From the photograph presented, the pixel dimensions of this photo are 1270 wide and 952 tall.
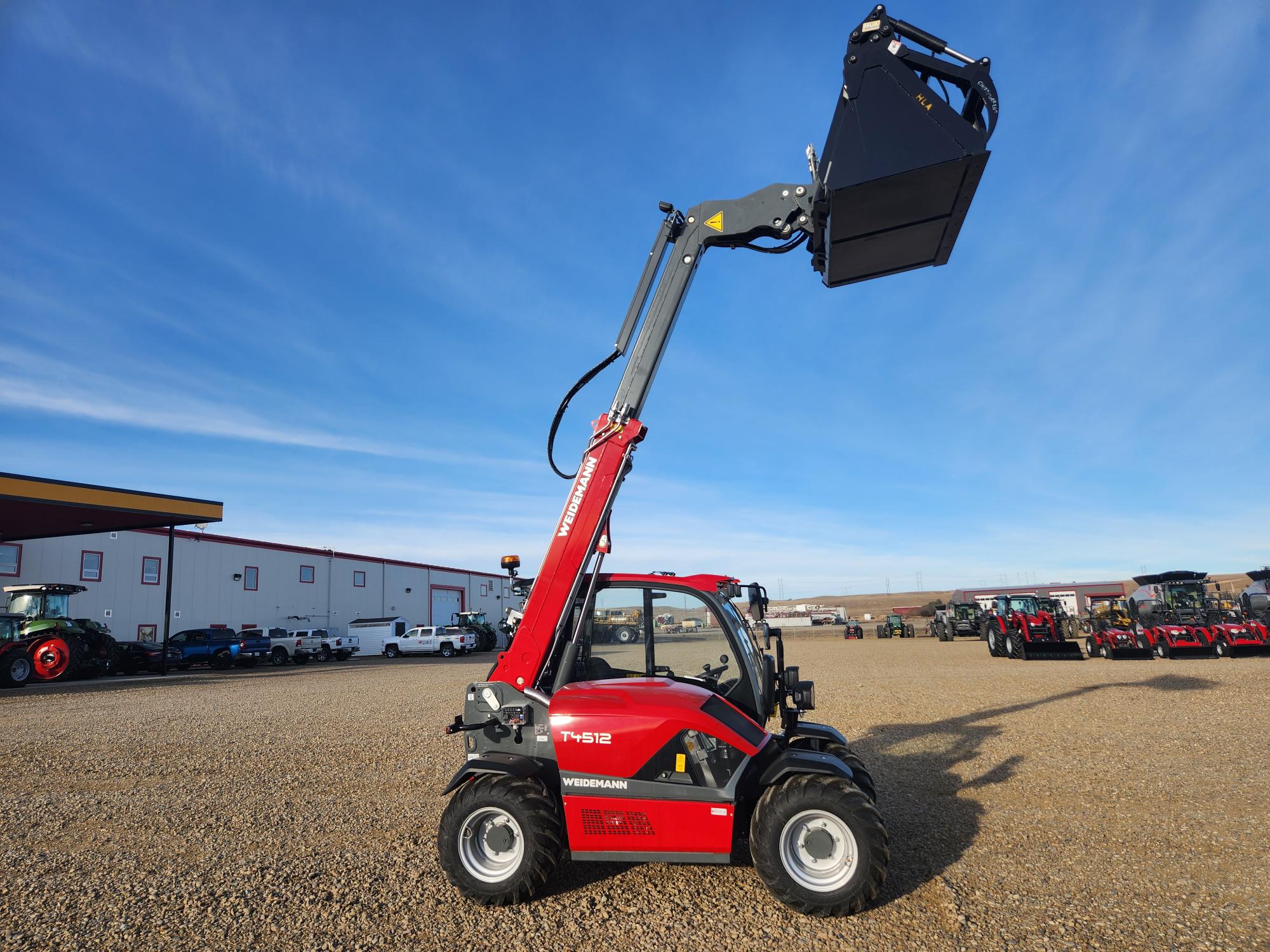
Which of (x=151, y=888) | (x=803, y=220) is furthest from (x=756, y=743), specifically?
(x=151, y=888)

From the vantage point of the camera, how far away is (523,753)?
489 centimetres

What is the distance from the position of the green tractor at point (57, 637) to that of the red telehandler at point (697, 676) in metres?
21.3

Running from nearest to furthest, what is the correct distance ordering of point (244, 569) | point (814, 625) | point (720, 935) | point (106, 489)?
point (720, 935) < point (106, 489) < point (244, 569) < point (814, 625)

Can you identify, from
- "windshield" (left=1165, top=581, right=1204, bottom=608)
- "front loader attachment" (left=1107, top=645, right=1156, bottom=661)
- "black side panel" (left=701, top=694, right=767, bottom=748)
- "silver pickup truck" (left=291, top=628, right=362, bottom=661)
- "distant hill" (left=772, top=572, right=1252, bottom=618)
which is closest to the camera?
"black side panel" (left=701, top=694, right=767, bottom=748)

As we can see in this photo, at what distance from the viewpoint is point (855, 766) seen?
5.49m

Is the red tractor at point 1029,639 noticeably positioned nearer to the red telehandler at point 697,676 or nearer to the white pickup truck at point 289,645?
the red telehandler at point 697,676

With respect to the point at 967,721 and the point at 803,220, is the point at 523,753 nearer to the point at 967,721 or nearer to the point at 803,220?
the point at 803,220

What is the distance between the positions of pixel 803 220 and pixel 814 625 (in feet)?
230

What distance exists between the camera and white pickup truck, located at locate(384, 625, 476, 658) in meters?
35.8

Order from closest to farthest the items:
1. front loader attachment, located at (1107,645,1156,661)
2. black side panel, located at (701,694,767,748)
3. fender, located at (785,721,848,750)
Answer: black side panel, located at (701,694,767,748)
fender, located at (785,721,848,750)
front loader attachment, located at (1107,645,1156,661)

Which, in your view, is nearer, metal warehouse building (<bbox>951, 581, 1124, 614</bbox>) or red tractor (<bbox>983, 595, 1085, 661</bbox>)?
red tractor (<bbox>983, 595, 1085, 661</bbox>)

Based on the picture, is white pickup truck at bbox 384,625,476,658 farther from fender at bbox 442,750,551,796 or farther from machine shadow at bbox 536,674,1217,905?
fender at bbox 442,750,551,796

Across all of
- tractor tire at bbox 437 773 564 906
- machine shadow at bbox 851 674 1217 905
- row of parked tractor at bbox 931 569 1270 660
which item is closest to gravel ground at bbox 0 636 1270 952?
machine shadow at bbox 851 674 1217 905

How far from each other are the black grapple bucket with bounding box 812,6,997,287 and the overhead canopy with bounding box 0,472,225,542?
73.6 ft
